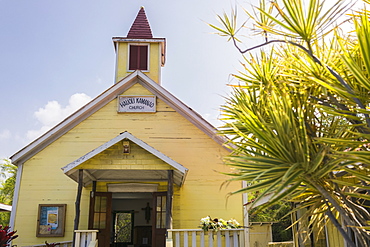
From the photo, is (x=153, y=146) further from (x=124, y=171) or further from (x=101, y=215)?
(x=101, y=215)

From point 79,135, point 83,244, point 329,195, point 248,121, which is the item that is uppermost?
point 79,135

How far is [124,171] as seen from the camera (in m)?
9.80

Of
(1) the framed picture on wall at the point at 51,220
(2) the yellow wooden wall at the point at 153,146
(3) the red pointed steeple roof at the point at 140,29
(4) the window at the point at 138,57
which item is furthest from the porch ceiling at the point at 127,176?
(3) the red pointed steeple roof at the point at 140,29

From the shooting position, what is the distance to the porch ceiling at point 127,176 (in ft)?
32.3

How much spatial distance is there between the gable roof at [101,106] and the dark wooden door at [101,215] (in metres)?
2.32

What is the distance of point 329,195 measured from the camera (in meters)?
3.93

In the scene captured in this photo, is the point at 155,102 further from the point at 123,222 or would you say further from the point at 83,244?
the point at 123,222

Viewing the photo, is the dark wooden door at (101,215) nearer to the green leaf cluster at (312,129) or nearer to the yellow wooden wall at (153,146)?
the yellow wooden wall at (153,146)

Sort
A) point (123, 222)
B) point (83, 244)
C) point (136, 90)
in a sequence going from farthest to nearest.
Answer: point (123, 222)
point (136, 90)
point (83, 244)

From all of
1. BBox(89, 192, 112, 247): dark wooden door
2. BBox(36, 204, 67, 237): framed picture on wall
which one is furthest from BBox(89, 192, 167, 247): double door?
BBox(36, 204, 67, 237): framed picture on wall

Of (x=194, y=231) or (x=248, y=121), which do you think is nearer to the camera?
(x=248, y=121)

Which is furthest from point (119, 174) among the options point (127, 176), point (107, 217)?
point (107, 217)

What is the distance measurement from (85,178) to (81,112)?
2.40m

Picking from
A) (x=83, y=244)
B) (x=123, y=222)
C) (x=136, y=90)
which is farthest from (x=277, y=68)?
(x=123, y=222)
